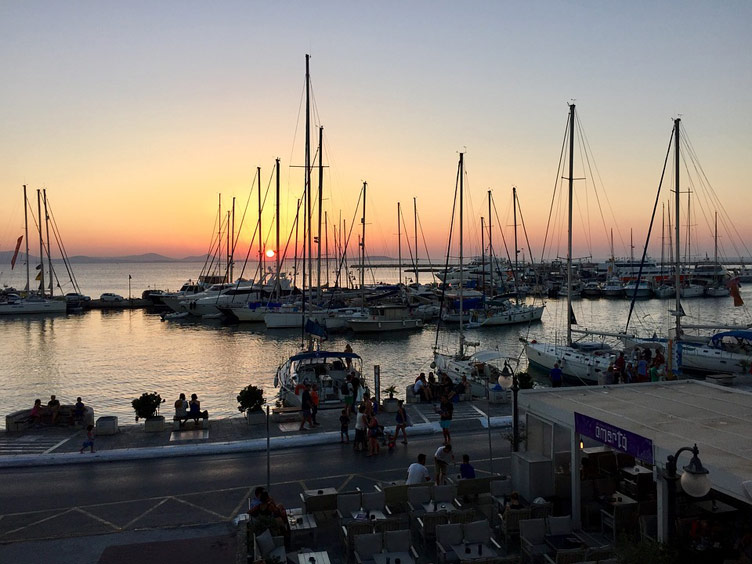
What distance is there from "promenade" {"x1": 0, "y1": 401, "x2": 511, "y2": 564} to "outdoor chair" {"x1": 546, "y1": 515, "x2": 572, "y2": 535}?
3877 millimetres

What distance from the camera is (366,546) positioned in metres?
10.4

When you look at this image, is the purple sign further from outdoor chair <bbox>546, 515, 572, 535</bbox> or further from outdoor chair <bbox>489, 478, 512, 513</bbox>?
outdoor chair <bbox>489, 478, 512, 513</bbox>

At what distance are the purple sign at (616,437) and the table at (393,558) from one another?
3700 millimetres

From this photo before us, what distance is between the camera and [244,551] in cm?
1032

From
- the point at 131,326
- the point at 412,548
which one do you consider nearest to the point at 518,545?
→ the point at 412,548

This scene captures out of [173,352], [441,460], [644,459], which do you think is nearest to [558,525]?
[644,459]

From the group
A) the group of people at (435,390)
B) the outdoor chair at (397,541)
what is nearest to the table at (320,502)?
the outdoor chair at (397,541)

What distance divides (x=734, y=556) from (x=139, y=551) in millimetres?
9322

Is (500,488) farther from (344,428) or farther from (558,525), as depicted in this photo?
Answer: (344,428)

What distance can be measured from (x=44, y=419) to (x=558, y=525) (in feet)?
53.4

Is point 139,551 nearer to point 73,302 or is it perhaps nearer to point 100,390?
point 100,390

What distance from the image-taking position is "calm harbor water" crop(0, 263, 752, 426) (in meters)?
36.7

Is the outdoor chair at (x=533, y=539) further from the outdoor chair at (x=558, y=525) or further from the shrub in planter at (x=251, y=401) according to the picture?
the shrub in planter at (x=251, y=401)

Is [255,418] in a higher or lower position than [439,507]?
lower
